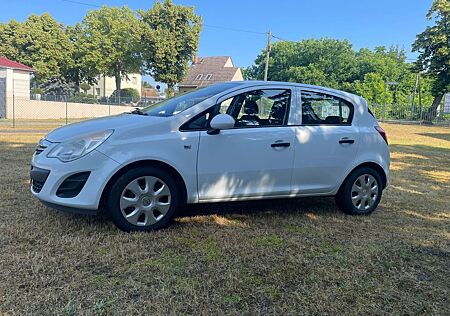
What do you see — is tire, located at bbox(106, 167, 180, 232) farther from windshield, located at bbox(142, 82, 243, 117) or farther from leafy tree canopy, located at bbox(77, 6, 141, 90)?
leafy tree canopy, located at bbox(77, 6, 141, 90)

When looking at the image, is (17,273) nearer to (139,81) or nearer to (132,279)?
(132,279)

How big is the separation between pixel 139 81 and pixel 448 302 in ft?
229

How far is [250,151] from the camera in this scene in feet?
14.1

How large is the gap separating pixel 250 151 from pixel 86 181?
5.66ft

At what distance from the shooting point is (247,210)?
499cm

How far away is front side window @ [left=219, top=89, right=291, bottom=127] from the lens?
14.2ft

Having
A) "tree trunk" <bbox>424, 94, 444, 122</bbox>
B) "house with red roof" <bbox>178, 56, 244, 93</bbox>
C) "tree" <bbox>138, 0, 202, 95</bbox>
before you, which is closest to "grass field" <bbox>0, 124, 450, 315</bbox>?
"tree" <bbox>138, 0, 202, 95</bbox>

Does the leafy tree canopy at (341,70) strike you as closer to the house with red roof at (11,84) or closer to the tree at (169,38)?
the tree at (169,38)

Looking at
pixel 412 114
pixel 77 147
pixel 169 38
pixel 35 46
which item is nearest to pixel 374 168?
pixel 77 147

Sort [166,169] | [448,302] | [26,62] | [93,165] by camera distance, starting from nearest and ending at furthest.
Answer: [448,302], [93,165], [166,169], [26,62]

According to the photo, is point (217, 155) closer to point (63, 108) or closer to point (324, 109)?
point (324, 109)

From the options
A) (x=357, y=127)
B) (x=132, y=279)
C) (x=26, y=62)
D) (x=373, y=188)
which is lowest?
(x=132, y=279)

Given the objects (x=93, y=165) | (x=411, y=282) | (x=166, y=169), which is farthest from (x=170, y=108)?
(x=411, y=282)

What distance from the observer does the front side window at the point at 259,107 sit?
171 inches
